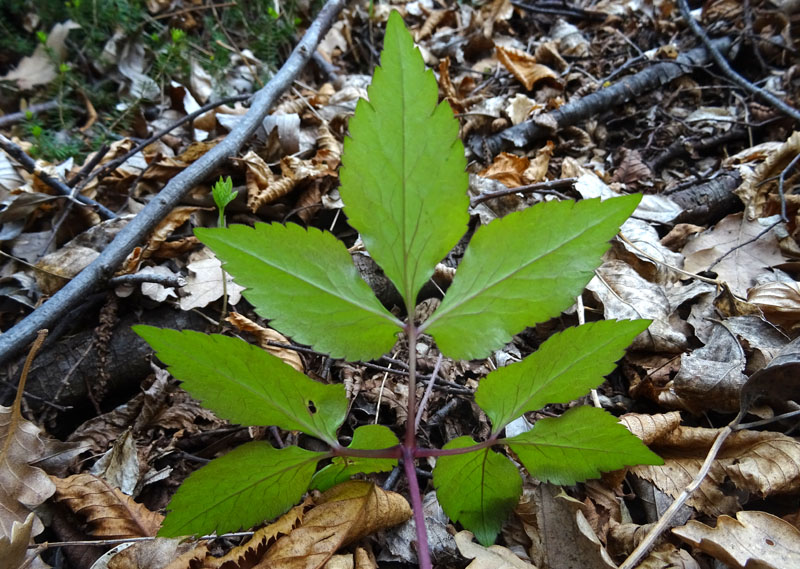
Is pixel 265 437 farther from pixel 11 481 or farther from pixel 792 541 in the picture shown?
pixel 792 541

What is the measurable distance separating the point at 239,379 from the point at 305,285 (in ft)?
0.69

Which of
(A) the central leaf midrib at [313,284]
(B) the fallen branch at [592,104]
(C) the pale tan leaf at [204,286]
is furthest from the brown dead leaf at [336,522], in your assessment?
(B) the fallen branch at [592,104]

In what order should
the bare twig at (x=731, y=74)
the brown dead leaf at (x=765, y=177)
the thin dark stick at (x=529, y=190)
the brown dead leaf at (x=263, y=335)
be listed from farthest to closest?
the bare twig at (x=731, y=74), the brown dead leaf at (x=765, y=177), the thin dark stick at (x=529, y=190), the brown dead leaf at (x=263, y=335)

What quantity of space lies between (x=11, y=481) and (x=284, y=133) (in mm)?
1803

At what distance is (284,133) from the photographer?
2.40m

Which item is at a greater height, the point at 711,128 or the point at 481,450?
the point at 711,128

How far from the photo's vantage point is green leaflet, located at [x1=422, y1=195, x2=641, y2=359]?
2.81 ft

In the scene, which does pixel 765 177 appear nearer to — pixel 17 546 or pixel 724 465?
pixel 724 465

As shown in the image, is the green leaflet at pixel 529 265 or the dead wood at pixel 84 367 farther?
the dead wood at pixel 84 367

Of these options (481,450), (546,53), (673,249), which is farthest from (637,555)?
(546,53)

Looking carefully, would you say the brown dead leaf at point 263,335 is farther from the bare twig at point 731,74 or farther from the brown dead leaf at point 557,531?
the bare twig at point 731,74

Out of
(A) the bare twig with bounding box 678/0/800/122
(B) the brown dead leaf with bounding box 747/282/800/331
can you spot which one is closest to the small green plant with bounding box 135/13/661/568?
(B) the brown dead leaf with bounding box 747/282/800/331

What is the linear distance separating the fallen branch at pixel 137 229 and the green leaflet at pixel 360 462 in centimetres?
110

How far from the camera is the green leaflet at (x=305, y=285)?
0.86 meters
